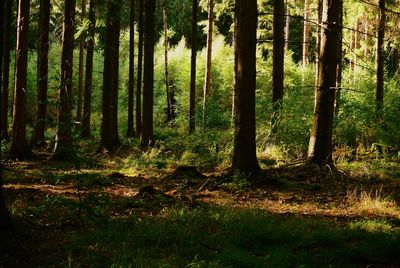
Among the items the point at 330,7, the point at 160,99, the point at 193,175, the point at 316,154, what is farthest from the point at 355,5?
the point at 160,99

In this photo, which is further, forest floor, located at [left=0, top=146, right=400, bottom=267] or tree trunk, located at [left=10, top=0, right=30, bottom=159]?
tree trunk, located at [left=10, top=0, right=30, bottom=159]

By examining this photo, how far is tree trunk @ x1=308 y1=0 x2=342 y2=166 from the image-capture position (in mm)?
11164

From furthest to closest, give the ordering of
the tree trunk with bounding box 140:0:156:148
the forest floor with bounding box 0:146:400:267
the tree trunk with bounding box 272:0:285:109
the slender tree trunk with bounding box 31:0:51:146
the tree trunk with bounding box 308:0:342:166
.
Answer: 1. the tree trunk with bounding box 140:0:156:148
2. the tree trunk with bounding box 272:0:285:109
3. the slender tree trunk with bounding box 31:0:51:146
4. the tree trunk with bounding box 308:0:342:166
5. the forest floor with bounding box 0:146:400:267

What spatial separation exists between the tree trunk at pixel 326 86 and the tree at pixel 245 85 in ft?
6.28

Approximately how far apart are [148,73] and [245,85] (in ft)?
29.4

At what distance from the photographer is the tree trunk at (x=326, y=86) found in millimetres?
11164

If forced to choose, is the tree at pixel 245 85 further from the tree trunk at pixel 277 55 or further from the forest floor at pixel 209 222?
the tree trunk at pixel 277 55

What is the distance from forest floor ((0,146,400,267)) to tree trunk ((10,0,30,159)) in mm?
3974

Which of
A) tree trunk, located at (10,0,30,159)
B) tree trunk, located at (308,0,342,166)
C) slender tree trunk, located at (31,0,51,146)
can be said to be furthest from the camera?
slender tree trunk, located at (31,0,51,146)

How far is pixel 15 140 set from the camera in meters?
15.1

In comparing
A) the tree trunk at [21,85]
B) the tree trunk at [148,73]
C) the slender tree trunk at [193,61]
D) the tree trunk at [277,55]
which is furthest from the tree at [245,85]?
the slender tree trunk at [193,61]

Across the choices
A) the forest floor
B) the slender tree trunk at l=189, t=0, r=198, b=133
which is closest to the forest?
the forest floor

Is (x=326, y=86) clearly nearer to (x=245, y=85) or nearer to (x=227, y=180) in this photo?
(x=245, y=85)

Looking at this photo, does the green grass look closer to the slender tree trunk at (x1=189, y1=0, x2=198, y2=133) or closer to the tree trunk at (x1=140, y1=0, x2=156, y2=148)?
the tree trunk at (x1=140, y1=0, x2=156, y2=148)
